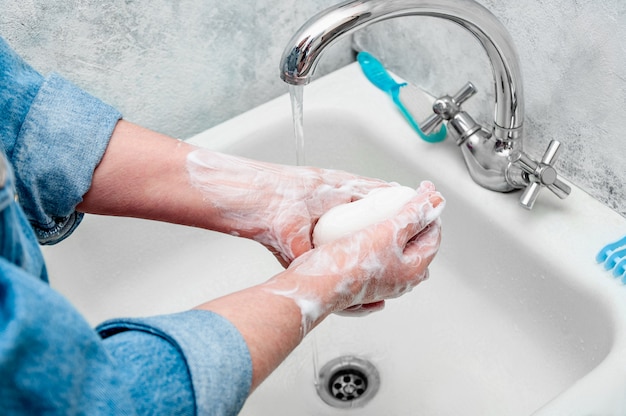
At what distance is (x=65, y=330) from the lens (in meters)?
0.35

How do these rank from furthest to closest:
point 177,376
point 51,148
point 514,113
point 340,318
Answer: point 340,318
point 514,113
point 51,148
point 177,376

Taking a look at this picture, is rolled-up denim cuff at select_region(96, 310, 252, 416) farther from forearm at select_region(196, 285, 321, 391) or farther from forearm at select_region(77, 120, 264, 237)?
forearm at select_region(77, 120, 264, 237)

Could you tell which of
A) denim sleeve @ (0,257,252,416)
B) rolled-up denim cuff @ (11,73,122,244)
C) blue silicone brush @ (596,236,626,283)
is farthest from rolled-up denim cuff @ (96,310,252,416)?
blue silicone brush @ (596,236,626,283)

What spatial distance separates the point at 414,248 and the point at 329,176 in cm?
14

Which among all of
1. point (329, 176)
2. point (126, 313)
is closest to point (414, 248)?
point (329, 176)

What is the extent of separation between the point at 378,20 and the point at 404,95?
11.8 inches

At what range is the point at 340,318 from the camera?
883mm

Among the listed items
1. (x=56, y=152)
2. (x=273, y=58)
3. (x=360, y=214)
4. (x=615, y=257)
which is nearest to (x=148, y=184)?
(x=56, y=152)

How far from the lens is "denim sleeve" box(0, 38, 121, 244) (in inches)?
22.5

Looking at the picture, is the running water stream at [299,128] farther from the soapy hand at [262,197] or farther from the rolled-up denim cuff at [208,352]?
the rolled-up denim cuff at [208,352]

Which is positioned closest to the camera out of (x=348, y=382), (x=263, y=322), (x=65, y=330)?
(x=65, y=330)

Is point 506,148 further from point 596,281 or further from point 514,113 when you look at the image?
point 596,281

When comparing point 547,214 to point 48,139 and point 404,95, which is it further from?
point 48,139

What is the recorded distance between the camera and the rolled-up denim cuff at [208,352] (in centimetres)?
41
